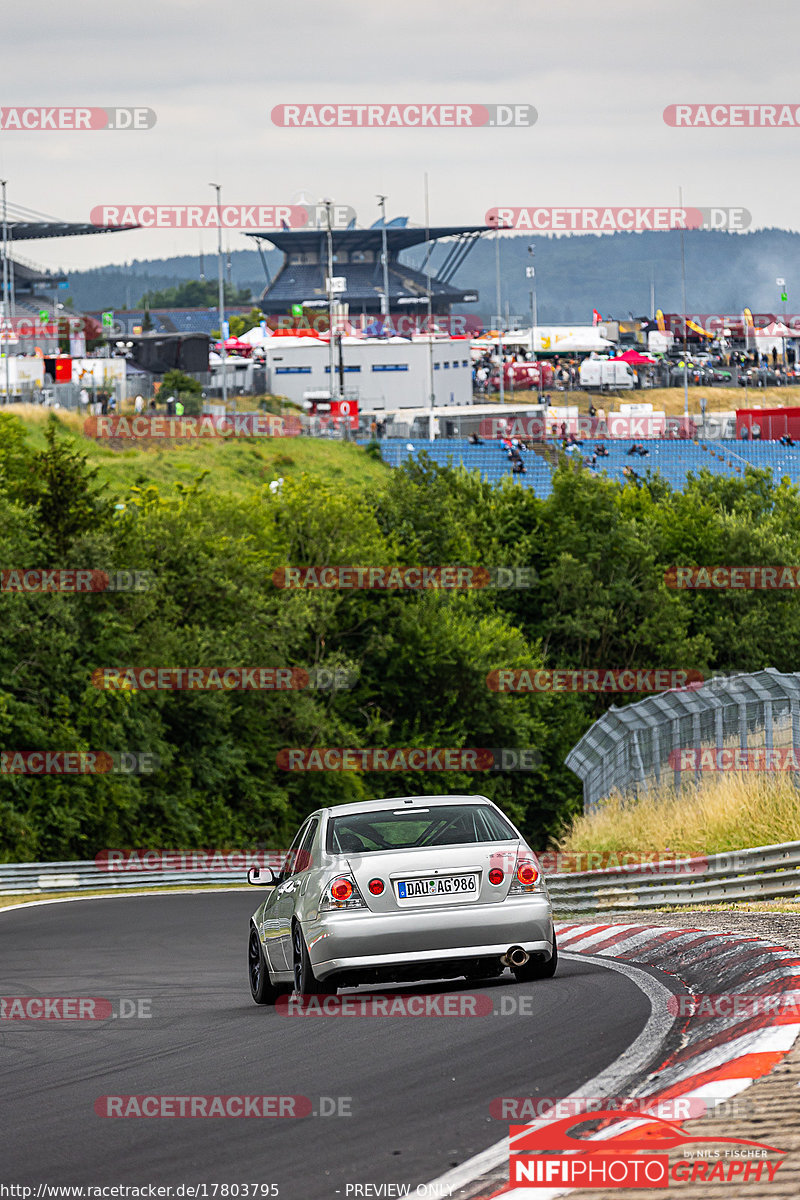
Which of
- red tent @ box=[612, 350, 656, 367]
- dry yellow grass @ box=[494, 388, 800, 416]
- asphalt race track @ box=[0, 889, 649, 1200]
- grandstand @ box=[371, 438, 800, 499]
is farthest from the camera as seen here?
red tent @ box=[612, 350, 656, 367]

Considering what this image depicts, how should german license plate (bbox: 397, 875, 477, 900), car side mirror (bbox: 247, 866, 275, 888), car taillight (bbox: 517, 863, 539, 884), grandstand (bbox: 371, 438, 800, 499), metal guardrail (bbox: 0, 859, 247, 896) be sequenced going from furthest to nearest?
grandstand (bbox: 371, 438, 800, 499), metal guardrail (bbox: 0, 859, 247, 896), car side mirror (bbox: 247, 866, 275, 888), car taillight (bbox: 517, 863, 539, 884), german license plate (bbox: 397, 875, 477, 900)

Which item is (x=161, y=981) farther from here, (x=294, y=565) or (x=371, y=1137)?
(x=294, y=565)

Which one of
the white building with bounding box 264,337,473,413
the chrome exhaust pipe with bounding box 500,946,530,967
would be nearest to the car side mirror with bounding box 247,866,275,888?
the chrome exhaust pipe with bounding box 500,946,530,967

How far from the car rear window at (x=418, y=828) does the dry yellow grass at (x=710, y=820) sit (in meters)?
6.44

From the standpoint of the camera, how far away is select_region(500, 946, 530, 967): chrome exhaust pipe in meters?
9.76

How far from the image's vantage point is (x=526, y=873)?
9.92 meters

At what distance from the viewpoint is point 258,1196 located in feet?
17.3

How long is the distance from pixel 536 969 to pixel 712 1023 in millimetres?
2496

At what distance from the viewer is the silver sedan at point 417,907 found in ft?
31.3

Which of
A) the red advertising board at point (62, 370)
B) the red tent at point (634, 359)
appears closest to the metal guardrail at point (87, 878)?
the red advertising board at point (62, 370)

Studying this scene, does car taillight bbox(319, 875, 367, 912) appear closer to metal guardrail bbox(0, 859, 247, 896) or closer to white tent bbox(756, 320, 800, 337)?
metal guardrail bbox(0, 859, 247, 896)

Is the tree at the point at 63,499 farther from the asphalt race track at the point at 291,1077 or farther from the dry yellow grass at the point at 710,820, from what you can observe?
the asphalt race track at the point at 291,1077

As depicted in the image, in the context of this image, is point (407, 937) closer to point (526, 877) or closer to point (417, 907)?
point (417, 907)

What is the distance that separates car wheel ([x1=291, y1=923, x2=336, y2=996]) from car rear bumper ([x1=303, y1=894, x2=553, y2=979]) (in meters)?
0.10
